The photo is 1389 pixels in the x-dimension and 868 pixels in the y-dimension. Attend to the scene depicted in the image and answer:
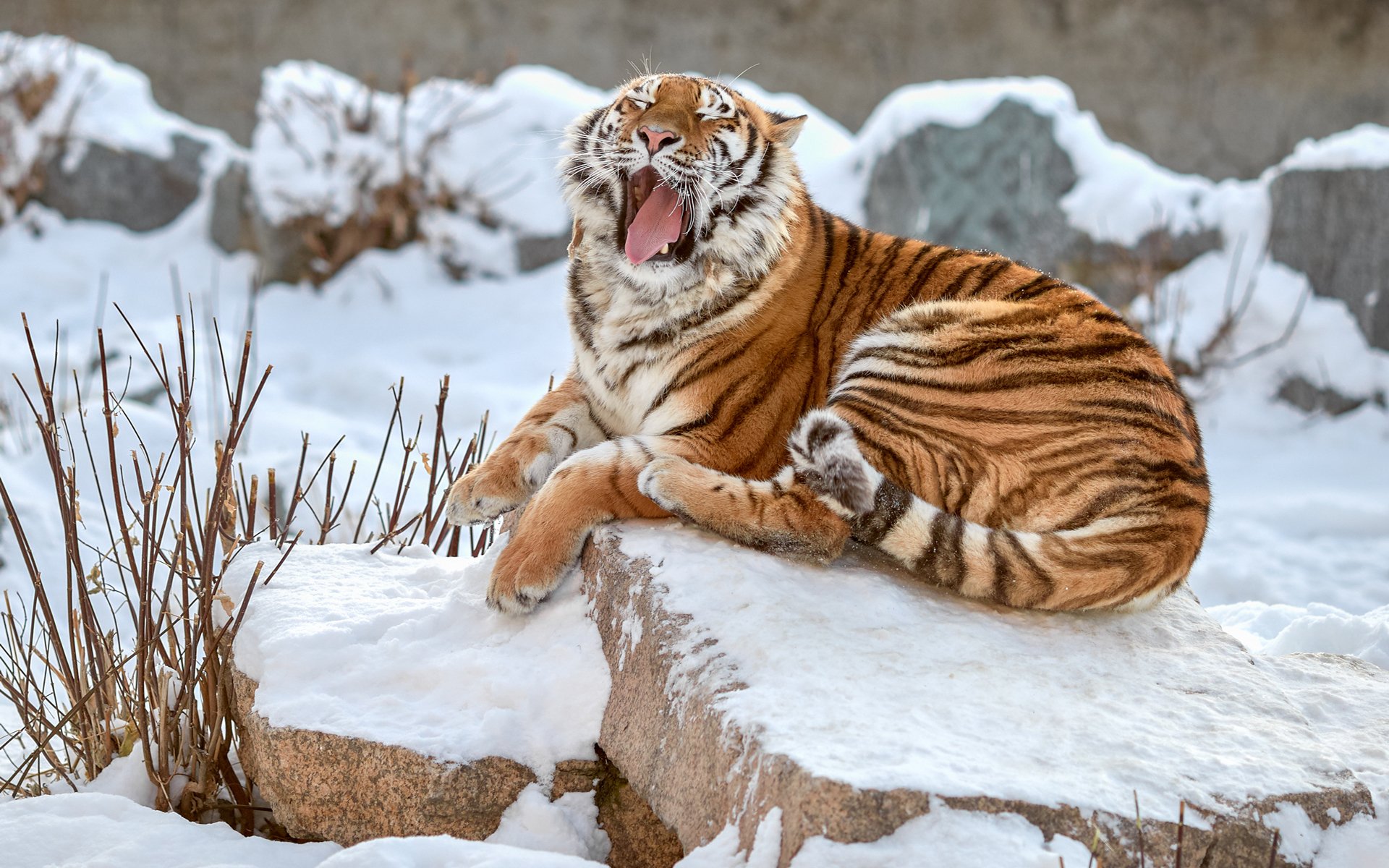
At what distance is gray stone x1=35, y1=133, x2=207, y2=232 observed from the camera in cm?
750

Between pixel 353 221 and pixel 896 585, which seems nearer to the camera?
pixel 896 585

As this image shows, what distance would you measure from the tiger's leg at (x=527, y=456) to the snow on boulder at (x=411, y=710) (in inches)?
7.2

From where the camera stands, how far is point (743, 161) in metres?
2.56

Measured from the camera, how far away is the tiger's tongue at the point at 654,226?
8.03ft

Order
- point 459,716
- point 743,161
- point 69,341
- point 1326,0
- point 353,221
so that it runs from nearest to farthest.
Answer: point 459,716 < point 743,161 < point 69,341 < point 353,221 < point 1326,0

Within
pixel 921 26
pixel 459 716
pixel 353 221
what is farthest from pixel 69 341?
pixel 921 26

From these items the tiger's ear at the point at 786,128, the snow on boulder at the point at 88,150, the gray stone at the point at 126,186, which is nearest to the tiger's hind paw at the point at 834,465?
the tiger's ear at the point at 786,128

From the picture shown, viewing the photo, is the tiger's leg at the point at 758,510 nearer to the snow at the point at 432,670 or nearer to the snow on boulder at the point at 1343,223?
the snow at the point at 432,670

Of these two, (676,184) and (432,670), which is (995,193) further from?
(432,670)

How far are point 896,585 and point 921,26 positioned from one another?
963 centimetres

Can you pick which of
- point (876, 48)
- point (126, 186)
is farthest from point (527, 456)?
point (876, 48)

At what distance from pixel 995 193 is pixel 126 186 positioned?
5.06 m

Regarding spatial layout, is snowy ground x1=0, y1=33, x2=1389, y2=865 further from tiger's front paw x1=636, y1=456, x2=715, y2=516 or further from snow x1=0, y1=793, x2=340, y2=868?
tiger's front paw x1=636, y1=456, x2=715, y2=516

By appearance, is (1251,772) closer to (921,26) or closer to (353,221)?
(353,221)
